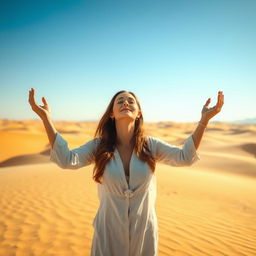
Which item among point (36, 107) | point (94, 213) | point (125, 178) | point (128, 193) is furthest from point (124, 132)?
point (94, 213)

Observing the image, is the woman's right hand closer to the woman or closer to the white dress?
the woman

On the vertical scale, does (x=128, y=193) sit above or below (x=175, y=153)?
below

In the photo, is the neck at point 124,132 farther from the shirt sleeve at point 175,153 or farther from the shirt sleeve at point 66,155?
the shirt sleeve at point 66,155

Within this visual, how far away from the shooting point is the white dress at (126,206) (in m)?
1.89

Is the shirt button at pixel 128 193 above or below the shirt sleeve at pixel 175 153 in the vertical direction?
below

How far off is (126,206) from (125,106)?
2.97 ft

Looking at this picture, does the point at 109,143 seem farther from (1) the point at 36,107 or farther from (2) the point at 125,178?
(1) the point at 36,107

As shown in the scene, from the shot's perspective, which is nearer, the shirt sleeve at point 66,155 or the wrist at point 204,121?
the shirt sleeve at point 66,155

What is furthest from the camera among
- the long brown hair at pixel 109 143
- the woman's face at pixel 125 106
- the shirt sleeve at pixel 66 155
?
the woman's face at pixel 125 106

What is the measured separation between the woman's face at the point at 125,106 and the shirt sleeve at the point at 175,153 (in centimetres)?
32

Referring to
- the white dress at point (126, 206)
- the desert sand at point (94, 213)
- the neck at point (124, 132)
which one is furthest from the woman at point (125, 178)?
the desert sand at point (94, 213)

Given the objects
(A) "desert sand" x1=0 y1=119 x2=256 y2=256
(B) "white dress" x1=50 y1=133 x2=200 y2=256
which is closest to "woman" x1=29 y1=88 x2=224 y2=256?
(B) "white dress" x1=50 y1=133 x2=200 y2=256

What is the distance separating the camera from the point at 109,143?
2146 mm

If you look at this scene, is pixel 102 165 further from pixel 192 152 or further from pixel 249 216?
pixel 249 216
